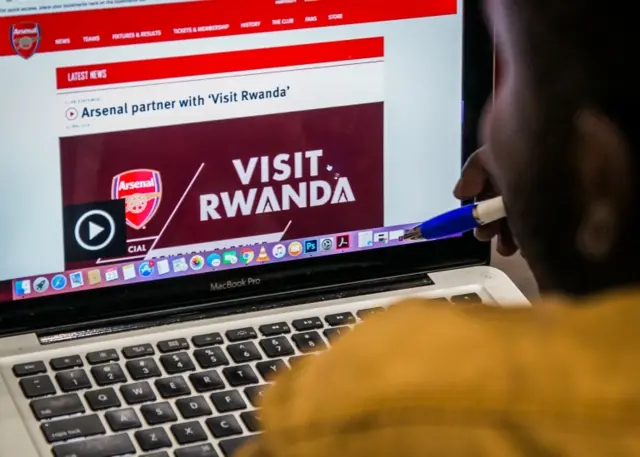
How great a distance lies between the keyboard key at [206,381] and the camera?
821 millimetres

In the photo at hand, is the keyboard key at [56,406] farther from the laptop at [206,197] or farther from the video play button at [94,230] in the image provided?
the video play button at [94,230]

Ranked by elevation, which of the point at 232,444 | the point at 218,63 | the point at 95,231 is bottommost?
the point at 232,444

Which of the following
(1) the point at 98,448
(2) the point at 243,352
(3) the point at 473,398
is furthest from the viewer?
(2) the point at 243,352

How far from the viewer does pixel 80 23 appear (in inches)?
32.3

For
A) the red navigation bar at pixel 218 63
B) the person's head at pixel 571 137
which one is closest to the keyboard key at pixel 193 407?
the red navigation bar at pixel 218 63

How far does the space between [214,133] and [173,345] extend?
16 cm

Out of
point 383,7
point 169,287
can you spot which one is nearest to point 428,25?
point 383,7

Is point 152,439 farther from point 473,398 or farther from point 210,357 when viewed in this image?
point 473,398

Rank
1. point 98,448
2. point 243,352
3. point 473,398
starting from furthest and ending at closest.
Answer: point 243,352 → point 98,448 → point 473,398

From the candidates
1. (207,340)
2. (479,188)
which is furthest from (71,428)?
(479,188)

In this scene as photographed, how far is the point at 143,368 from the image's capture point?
0.84m

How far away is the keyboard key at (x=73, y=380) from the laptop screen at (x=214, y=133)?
2.7 inches

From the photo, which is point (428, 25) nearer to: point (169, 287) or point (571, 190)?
point (169, 287)

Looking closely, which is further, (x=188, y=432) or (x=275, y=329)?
(x=275, y=329)
